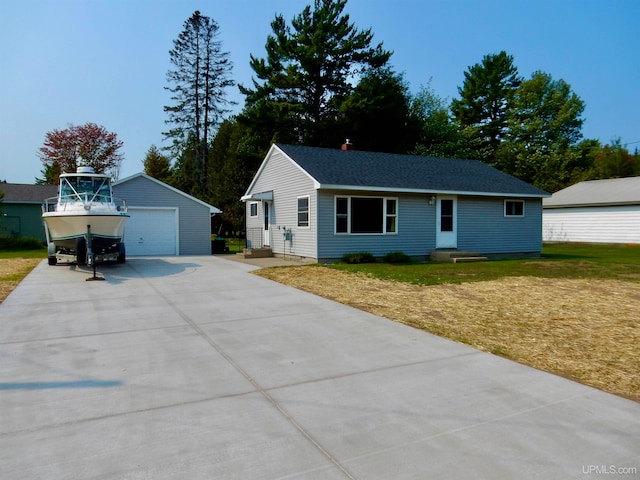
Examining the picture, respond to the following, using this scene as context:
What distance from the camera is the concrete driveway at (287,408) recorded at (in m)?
2.65

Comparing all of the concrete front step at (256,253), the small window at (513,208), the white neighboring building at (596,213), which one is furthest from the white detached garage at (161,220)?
the white neighboring building at (596,213)

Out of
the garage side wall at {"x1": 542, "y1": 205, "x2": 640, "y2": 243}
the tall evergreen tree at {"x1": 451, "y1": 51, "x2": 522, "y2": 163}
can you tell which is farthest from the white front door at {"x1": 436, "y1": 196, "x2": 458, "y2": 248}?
the tall evergreen tree at {"x1": 451, "y1": 51, "x2": 522, "y2": 163}

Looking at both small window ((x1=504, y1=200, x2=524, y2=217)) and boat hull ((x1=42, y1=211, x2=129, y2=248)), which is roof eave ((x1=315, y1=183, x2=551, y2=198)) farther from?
boat hull ((x1=42, y1=211, x2=129, y2=248))

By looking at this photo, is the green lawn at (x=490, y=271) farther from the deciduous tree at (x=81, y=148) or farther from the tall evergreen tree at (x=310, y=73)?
the deciduous tree at (x=81, y=148)

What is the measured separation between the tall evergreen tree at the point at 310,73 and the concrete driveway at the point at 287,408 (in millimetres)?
24857

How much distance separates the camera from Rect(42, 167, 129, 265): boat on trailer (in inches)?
468

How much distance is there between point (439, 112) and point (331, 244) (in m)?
25.8

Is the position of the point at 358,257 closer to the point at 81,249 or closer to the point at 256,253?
the point at 256,253

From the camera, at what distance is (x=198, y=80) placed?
36.2m

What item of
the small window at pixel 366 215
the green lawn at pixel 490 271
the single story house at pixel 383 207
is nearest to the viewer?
the green lawn at pixel 490 271

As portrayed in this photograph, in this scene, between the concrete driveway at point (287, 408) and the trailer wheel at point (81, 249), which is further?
the trailer wheel at point (81, 249)

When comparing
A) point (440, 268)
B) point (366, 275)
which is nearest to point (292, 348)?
point (366, 275)

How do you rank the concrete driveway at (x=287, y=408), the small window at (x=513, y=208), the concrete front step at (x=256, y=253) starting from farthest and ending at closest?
the small window at (x=513, y=208)
the concrete front step at (x=256, y=253)
the concrete driveway at (x=287, y=408)

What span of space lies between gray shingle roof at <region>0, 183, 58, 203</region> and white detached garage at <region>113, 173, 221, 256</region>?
48.6 ft
